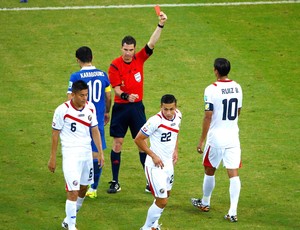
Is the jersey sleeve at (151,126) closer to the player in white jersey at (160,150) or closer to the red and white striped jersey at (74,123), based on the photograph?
the player in white jersey at (160,150)

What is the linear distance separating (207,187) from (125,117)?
1986 mm

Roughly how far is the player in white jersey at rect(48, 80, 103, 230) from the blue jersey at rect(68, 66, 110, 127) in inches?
41.9

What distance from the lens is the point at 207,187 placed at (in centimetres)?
1445

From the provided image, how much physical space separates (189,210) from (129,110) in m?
2.00

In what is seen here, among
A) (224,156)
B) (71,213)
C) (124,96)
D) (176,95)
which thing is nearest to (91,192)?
(124,96)

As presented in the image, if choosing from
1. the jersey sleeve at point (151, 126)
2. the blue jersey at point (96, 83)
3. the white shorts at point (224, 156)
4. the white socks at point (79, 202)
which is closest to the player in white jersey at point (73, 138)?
the white socks at point (79, 202)

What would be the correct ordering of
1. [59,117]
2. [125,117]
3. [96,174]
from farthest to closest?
1. [125,117]
2. [96,174]
3. [59,117]

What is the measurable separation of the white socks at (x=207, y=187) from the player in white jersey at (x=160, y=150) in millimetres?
1039

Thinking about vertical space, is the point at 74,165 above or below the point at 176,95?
below

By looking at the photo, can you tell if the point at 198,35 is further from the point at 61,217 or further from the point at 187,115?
the point at 61,217

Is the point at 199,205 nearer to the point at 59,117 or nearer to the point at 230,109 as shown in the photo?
the point at 230,109

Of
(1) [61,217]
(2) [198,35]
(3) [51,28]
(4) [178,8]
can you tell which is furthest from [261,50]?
(1) [61,217]

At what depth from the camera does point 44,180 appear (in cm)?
1591

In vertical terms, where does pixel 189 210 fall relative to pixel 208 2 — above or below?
below
